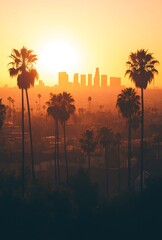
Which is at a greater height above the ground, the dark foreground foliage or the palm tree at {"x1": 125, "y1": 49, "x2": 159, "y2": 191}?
the palm tree at {"x1": 125, "y1": 49, "x2": 159, "y2": 191}

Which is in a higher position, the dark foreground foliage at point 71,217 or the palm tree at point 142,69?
the palm tree at point 142,69

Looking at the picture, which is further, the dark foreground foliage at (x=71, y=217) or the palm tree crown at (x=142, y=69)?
the palm tree crown at (x=142, y=69)

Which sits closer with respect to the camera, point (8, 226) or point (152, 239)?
point (8, 226)

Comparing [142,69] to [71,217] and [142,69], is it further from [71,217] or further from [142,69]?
[71,217]

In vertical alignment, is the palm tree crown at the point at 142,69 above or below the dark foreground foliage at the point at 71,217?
above

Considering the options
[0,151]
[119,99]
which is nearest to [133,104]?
[119,99]

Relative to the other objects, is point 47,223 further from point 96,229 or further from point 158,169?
point 158,169

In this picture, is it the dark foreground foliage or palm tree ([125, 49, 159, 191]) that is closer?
the dark foreground foliage

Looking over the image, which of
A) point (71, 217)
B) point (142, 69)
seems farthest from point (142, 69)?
point (71, 217)
